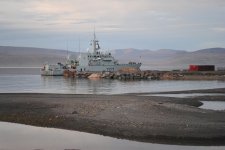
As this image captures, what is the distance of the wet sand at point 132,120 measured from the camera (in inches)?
802

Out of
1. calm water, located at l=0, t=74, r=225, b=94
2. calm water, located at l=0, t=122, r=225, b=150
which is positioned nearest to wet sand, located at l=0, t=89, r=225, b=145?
calm water, located at l=0, t=122, r=225, b=150

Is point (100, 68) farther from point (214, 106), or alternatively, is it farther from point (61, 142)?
point (61, 142)

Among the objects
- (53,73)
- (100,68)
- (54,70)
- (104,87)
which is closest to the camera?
(104,87)

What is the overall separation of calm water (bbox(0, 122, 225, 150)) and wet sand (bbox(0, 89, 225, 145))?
735 millimetres

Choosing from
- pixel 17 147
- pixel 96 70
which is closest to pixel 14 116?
pixel 17 147

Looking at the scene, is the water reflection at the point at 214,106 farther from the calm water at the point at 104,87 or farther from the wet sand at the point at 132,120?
the calm water at the point at 104,87

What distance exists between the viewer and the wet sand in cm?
2038

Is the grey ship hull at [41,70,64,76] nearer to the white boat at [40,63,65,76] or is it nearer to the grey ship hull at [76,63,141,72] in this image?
the white boat at [40,63,65,76]

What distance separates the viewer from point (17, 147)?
1909cm

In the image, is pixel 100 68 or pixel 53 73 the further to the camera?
pixel 53 73

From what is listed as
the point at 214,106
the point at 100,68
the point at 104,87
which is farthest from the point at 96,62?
the point at 214,106

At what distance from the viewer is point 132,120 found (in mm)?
23938

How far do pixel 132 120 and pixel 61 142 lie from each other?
505cm

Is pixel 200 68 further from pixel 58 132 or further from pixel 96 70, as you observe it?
pixel 58 132
